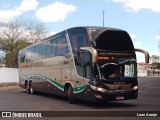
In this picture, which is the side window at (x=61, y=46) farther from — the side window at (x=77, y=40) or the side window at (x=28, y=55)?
the side window at (x=28, y=55)

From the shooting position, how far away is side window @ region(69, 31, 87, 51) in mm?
15679

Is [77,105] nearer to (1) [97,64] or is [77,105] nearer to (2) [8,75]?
(1) [97,64]

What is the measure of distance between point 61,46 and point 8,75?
2632cm


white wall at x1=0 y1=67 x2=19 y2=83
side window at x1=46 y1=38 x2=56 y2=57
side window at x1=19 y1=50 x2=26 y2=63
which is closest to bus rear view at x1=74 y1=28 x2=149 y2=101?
side window at x1=46 y1=38 x2=56 y2=57

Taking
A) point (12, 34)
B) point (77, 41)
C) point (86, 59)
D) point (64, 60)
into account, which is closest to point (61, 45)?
point (64, 60)

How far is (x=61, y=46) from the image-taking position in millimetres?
18094

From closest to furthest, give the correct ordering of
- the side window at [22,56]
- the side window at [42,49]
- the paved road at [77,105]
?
the paved road at [77,105] → the side window at [42,49] → the side window at [22,56]

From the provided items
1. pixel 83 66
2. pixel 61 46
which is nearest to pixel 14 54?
pixel 61 46

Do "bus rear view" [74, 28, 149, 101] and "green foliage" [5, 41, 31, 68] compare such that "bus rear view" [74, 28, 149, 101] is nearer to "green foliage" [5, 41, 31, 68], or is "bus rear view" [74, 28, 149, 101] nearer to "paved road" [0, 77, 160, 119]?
"paved road" [0, 77, 160, 119]

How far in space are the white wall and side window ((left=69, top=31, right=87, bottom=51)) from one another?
2603 cm

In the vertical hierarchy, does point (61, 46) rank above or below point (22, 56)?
above

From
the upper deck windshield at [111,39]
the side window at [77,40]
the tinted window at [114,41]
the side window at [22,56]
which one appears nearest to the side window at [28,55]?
the side window at [22,56]

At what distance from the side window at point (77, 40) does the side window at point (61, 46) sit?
2.44ft

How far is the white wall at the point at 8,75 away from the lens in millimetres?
41344
